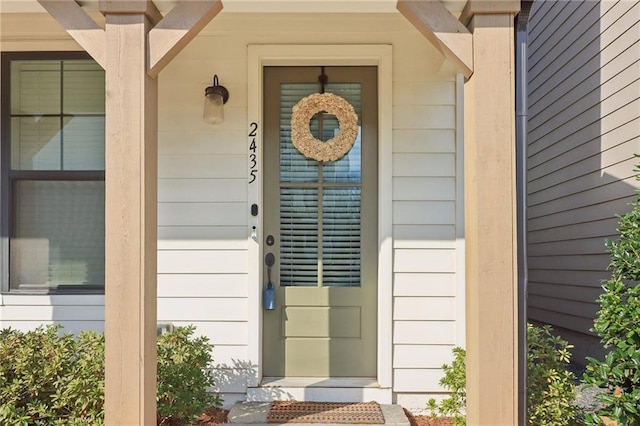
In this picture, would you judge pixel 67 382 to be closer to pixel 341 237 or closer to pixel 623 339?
pixel 341 237

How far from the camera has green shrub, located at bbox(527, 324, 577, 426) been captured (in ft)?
7.95

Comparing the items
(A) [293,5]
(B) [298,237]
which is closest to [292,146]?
(B) [298,237]

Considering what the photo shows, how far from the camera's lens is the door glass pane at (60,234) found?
3.28 meters

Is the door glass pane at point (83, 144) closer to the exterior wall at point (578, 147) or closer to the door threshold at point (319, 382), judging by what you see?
the door threshold at point (319, 382)

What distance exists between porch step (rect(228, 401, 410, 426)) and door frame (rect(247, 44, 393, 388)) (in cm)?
15

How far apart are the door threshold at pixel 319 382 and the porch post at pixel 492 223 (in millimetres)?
1145

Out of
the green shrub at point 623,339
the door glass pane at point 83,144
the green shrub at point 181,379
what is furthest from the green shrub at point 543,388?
the door glass pane at point 83,144

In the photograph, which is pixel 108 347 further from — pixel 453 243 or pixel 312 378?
pixel 453 243

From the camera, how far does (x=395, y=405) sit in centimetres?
311

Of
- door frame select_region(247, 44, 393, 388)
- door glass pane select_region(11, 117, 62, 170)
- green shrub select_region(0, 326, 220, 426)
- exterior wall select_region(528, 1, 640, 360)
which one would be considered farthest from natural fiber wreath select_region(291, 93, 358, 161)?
exterior wall select_region(528, 1, 640, 360)

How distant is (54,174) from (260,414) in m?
1.98

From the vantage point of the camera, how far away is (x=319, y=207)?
3334 mm

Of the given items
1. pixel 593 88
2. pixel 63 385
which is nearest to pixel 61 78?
pixel 63 385

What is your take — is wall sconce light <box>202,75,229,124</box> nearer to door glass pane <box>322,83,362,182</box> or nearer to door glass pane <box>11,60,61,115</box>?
door glass pane <box>322,83,362,182</box>
